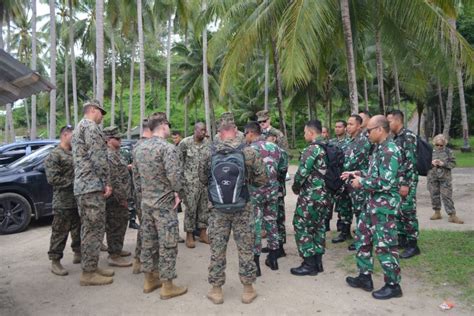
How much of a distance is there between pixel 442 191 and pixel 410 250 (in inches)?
95.7

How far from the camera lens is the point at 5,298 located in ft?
14.8

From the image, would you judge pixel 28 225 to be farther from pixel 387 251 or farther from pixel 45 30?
pixel 45 30

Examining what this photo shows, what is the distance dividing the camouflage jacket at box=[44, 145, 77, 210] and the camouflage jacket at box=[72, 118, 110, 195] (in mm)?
544

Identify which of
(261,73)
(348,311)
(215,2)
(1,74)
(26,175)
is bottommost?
(348,311)

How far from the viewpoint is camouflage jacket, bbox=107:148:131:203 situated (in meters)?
5.52

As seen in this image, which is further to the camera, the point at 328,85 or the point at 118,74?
the point at 118,74

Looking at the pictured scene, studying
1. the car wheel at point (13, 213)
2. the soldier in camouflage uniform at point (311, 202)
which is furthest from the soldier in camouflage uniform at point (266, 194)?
the car wheel at point (13, 213)

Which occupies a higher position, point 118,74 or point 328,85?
point 118,74

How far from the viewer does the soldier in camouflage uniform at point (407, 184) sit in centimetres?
525

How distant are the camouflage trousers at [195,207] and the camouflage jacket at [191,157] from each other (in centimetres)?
11

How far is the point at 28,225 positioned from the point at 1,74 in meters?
4.95

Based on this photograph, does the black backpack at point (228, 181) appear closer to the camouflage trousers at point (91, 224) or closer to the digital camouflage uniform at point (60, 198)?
the camouflage trousers at point (91, 224)

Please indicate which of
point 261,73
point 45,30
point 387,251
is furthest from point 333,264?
point 45,30

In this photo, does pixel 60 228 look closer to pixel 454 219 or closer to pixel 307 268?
pixel 307 268
